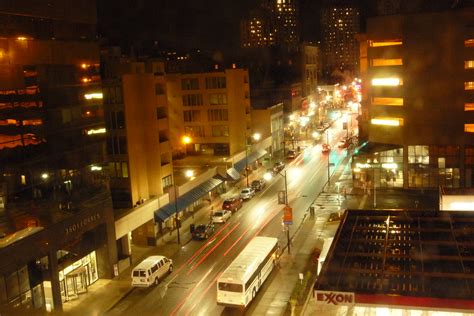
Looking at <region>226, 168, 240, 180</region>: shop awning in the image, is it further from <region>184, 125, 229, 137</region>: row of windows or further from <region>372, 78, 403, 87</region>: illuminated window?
<region>372, 78, 403, 87</region>: illuminated window

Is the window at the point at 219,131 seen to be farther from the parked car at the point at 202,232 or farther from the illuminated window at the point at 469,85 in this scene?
the illuminated window at the point at 469,85

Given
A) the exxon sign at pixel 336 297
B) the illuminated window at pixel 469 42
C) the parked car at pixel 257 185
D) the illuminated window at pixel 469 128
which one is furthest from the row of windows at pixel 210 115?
the exxon sign at pixel 336 297

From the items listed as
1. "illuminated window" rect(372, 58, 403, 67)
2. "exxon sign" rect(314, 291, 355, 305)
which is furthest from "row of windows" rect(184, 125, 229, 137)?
"exxon sign" rect(314, 291, 355, 305)

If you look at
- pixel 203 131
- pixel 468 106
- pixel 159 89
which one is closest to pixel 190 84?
pixel 203 131

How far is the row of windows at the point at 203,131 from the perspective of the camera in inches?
2731

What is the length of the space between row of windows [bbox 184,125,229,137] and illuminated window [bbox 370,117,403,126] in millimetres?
18608

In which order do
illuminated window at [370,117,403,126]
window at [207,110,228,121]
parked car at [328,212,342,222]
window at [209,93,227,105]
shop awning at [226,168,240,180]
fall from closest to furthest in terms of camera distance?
parked car at [328,212,342,222]
illuminated window at [370,117,403,126]
shop awning at [226,168,240,180]
window at [209,93,227,105]
window at [207,110,228,121]

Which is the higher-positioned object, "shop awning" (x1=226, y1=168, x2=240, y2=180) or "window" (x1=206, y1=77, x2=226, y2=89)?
"window" (x1=206, y1=77, x2=226, y2=89)

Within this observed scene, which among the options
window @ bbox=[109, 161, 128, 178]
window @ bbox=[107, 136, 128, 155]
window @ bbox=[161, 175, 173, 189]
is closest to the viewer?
window @ bbox=[107, 136, 128, 155]

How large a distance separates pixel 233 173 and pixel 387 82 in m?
19.8

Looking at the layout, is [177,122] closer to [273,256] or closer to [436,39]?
[436,39]

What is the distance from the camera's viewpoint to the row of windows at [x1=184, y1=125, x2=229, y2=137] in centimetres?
6938

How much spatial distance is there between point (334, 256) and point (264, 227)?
25.9 m

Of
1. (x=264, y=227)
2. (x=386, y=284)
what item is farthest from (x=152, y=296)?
(x=386, y=284)
